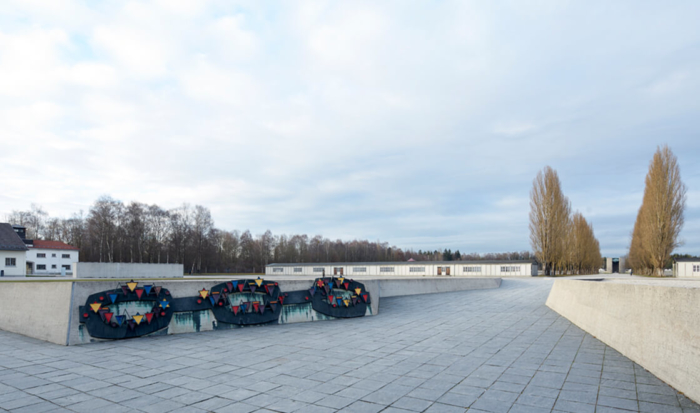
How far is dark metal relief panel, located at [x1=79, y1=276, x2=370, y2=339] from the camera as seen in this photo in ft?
26.5

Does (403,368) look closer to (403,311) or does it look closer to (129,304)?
(129,304)

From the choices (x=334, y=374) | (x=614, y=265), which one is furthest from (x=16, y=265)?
(x=614, y=265)

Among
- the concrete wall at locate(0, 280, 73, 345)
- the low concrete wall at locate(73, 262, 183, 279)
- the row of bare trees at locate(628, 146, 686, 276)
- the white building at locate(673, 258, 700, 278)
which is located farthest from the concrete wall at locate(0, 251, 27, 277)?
the white building at locate(673, 258, 700, 278)

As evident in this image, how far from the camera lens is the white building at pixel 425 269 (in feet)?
172

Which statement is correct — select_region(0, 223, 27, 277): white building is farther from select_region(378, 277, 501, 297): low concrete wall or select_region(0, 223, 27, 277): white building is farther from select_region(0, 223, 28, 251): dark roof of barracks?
select_region(378, 277, 501, 297): low concrete wall

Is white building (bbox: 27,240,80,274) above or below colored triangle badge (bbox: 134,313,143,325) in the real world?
below

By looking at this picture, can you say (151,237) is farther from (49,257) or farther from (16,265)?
(16,265)

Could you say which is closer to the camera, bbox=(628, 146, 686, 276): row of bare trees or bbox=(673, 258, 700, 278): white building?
bbox=(628, 146, 686, 276): row of bare trees

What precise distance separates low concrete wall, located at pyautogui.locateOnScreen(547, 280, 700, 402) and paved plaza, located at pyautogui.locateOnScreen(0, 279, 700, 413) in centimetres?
23

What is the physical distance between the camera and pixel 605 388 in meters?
5.06

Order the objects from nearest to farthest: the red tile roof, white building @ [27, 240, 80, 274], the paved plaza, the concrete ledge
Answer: the paved plaza
the concrete ledge
white building @ [27, 240, 80, 274]
the red tile roof

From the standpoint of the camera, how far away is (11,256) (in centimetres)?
4278

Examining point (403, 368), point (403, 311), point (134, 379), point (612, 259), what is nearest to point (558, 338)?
point (403, 368)

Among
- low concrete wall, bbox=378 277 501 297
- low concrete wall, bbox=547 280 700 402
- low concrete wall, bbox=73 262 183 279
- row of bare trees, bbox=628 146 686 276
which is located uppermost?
row of bare trees, bbox=628 146 686 276
